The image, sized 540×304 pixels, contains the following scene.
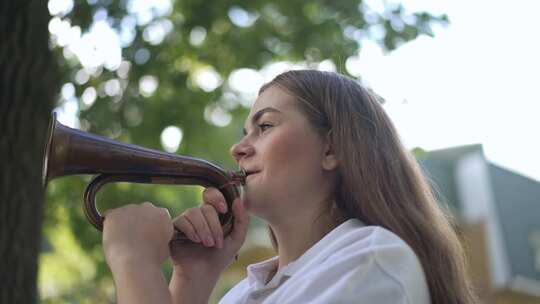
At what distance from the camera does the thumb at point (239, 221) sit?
7.68ft

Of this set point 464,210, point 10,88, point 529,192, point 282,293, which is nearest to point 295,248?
point 282,293

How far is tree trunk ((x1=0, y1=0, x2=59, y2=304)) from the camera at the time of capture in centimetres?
340

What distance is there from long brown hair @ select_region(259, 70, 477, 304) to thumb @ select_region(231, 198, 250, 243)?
0.29m

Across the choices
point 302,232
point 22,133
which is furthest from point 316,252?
point 22,133

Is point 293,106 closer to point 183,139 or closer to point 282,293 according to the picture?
point 282,293

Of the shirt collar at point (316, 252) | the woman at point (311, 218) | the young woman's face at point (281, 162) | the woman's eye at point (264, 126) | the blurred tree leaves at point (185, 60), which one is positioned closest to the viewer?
the woman at point (311, 218)

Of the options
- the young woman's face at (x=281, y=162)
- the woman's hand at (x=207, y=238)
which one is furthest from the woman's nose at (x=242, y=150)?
the woman's hand at (x=207, y=238)

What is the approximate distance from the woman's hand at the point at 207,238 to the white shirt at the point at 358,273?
31 cm

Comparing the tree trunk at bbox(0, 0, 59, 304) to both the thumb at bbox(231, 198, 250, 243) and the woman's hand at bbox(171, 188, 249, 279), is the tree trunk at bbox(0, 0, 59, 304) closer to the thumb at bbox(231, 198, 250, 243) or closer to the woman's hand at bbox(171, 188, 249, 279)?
the woman's hand at bbox(171, 188, 249, 279)

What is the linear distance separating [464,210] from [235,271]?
543cm

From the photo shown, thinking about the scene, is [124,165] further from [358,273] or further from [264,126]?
[358,273]

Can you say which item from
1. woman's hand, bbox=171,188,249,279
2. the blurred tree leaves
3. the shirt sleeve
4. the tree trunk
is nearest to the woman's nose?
woman's hand, bbox=171,188,249,279

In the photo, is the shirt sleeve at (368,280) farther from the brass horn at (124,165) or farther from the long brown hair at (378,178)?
the brass horn at (124,165)

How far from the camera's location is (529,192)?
11.1m
